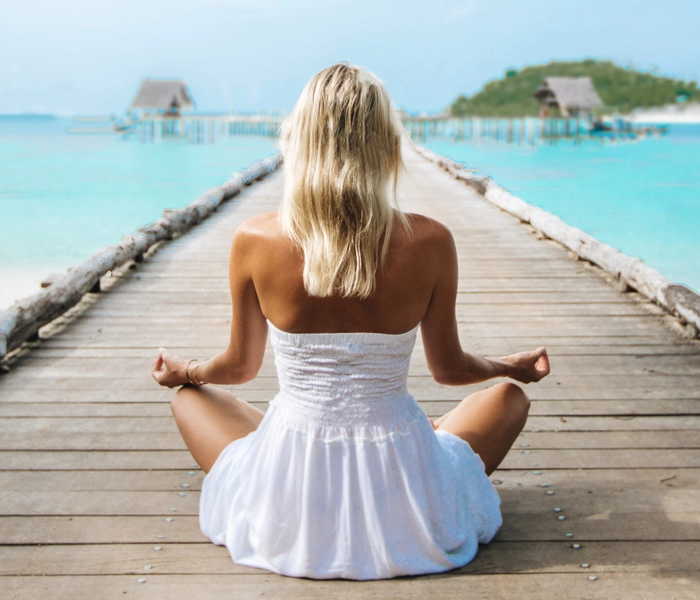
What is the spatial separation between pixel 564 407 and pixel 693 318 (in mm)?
1205

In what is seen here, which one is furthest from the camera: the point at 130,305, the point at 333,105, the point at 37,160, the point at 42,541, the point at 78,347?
the point at 37,160

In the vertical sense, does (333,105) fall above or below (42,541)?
above

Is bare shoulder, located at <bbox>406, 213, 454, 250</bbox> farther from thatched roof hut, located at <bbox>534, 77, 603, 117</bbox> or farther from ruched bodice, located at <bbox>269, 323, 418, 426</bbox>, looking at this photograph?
thatched roof hut, located at <bbox>534, 77, 603, 117</bbox>

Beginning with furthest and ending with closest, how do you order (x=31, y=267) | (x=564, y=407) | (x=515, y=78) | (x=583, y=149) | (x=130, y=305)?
(x=515, y=78), (x=583, y=149), (x=31, y=267), (x=130, y=305), (x=564, y=407)

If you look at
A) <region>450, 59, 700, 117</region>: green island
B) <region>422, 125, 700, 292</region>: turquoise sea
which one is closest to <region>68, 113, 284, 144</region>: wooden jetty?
<region>422, 125, 700, 292</region>: turquoise sea

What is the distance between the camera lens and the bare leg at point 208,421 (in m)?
2.00

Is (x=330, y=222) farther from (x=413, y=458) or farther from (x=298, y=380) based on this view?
(x=413, y=458)

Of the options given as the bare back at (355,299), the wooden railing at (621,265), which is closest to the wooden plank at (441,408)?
the wooden railing at (621,265)

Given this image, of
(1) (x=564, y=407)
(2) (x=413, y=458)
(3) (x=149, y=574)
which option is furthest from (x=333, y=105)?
(1) (x=564, y=407)

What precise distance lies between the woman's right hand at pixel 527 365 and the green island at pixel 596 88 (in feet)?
250

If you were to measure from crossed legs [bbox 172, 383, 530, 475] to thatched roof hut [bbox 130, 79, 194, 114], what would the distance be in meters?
55.6

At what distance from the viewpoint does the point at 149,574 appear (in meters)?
1.79

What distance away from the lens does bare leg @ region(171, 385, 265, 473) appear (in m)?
2.00

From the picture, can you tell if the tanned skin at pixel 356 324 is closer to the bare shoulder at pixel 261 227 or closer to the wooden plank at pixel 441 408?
the bare shoulder at pixel 261 227
